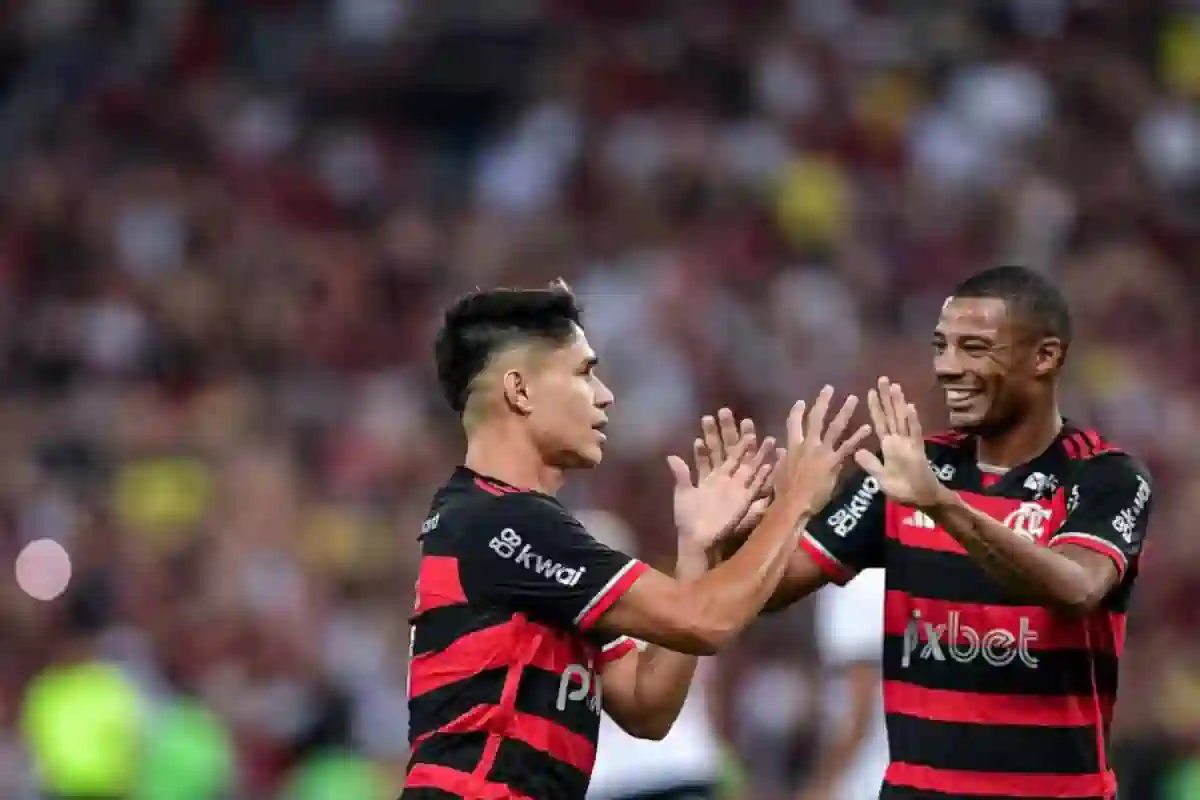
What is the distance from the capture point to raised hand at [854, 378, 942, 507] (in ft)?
15.4

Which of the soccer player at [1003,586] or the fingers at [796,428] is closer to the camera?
the fingers at [796,428]

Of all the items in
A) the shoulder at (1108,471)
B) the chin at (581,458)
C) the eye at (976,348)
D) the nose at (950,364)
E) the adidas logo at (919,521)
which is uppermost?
the eye at (976,348)

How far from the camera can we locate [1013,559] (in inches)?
187

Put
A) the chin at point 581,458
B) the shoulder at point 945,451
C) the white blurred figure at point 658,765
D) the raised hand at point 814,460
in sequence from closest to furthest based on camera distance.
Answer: the raised hand at point 814,460 → the chin at point 581,458 → the shoulder at point 945,451 → the white blurred figure at point 658,765

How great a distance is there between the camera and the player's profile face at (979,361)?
5.13 metres

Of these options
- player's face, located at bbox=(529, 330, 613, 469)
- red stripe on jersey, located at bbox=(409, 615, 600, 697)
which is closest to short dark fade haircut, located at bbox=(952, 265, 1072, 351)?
player's face, located at bbox=(529, 330, 613, 469)

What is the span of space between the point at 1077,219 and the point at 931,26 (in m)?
2.04

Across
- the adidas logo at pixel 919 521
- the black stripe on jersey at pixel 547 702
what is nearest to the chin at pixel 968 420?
the adidas logo at pixel 919 521

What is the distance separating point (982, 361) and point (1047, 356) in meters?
0.18

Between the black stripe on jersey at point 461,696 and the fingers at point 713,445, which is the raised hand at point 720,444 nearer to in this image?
the fingers at point 713,445

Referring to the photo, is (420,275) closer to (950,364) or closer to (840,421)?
(950,364)

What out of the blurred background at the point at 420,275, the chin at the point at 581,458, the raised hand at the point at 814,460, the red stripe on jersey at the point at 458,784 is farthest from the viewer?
the blurred background at the point at 420,275

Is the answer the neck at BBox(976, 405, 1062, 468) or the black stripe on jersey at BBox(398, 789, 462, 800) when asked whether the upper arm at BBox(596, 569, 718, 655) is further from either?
the neck at BBox(976, 405, 1062, 468)

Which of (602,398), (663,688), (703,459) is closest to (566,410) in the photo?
(602,398)
